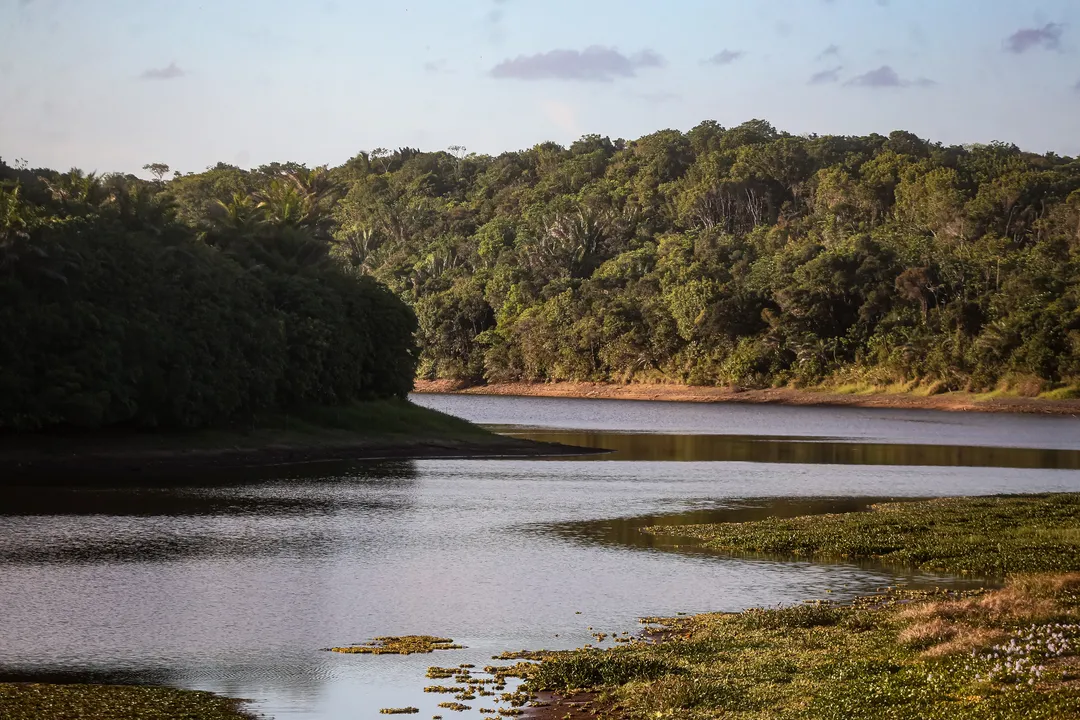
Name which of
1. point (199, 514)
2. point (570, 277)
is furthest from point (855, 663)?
point (570, 277)

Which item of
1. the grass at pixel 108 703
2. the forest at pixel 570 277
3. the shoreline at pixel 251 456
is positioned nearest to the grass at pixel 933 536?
the grass at pixel 108 703

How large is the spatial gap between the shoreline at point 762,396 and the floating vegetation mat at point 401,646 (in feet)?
325

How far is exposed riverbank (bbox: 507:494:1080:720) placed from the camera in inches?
539

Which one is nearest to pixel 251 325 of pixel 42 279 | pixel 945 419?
pixel 42 279

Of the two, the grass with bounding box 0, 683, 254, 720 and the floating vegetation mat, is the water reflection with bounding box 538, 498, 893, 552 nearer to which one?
the floating vegetation mat

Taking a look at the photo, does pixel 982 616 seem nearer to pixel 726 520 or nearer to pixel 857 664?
pixel 857 664

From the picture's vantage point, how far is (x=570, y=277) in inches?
6240

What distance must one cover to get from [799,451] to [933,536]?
125ft

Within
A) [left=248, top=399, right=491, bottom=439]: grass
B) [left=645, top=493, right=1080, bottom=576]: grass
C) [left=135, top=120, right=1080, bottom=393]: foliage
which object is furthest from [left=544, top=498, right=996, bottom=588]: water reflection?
[left=135, top=120, right=1080, bottom=393]: foliage

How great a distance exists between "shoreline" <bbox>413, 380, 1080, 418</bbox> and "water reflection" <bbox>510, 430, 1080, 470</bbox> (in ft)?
134

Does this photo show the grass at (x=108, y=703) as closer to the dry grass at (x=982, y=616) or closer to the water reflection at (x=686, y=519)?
the dry grass at (x=982, y=616)

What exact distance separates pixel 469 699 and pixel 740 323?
123175mm

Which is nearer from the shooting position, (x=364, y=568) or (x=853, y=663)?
(x=853, y=663)

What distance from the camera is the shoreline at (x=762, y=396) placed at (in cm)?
11344
